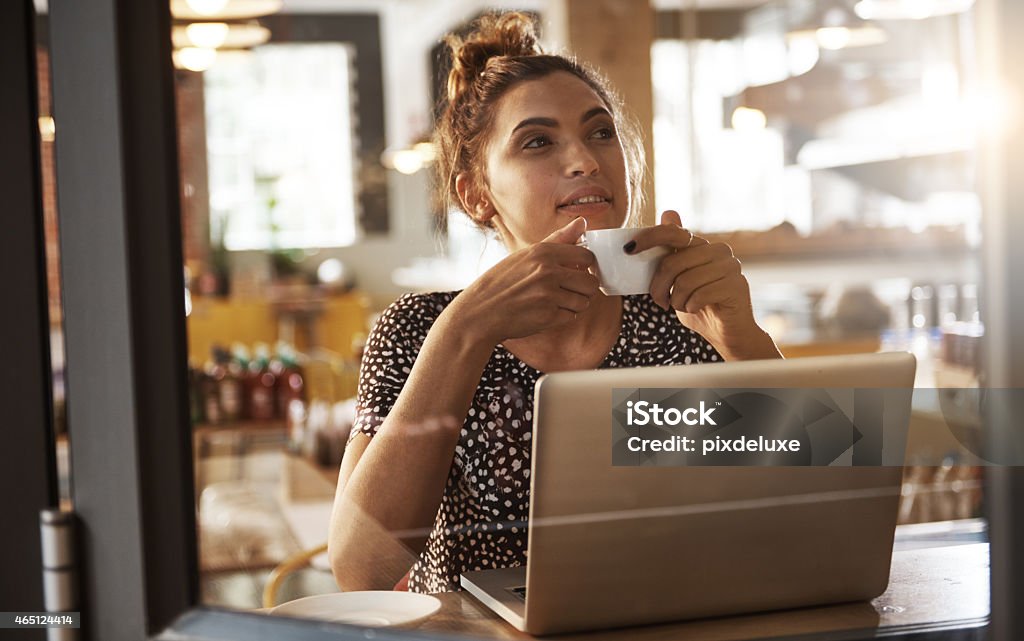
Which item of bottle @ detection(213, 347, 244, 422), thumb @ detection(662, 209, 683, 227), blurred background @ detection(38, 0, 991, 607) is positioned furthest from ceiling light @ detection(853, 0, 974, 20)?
bottle @ detection(213, 347, 244, 422)

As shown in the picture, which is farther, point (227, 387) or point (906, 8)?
point (227, 387)

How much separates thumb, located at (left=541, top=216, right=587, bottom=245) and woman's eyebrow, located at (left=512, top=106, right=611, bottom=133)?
0.09 m

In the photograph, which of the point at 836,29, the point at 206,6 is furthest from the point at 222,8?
the point at 836,29

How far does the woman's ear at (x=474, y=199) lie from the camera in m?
0.88

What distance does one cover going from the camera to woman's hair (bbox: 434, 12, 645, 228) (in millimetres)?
856

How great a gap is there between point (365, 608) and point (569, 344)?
10.8 inches

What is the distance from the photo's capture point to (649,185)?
0.88m

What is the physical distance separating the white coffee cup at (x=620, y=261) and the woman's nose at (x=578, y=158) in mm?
94

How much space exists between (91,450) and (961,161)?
0.59 meters

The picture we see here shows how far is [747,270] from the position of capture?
0.87m

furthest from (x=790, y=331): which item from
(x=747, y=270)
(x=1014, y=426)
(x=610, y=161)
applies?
(x=1014, y=426)

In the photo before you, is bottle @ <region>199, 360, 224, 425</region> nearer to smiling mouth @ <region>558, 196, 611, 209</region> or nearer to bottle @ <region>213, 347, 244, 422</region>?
bottle @ <region>213, 347, 244, 422</region>

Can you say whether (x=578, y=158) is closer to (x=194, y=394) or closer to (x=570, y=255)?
(x=570, y=255)

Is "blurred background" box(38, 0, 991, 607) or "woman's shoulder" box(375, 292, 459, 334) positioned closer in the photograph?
"blurred background" box(38, 0, 991, 607)
